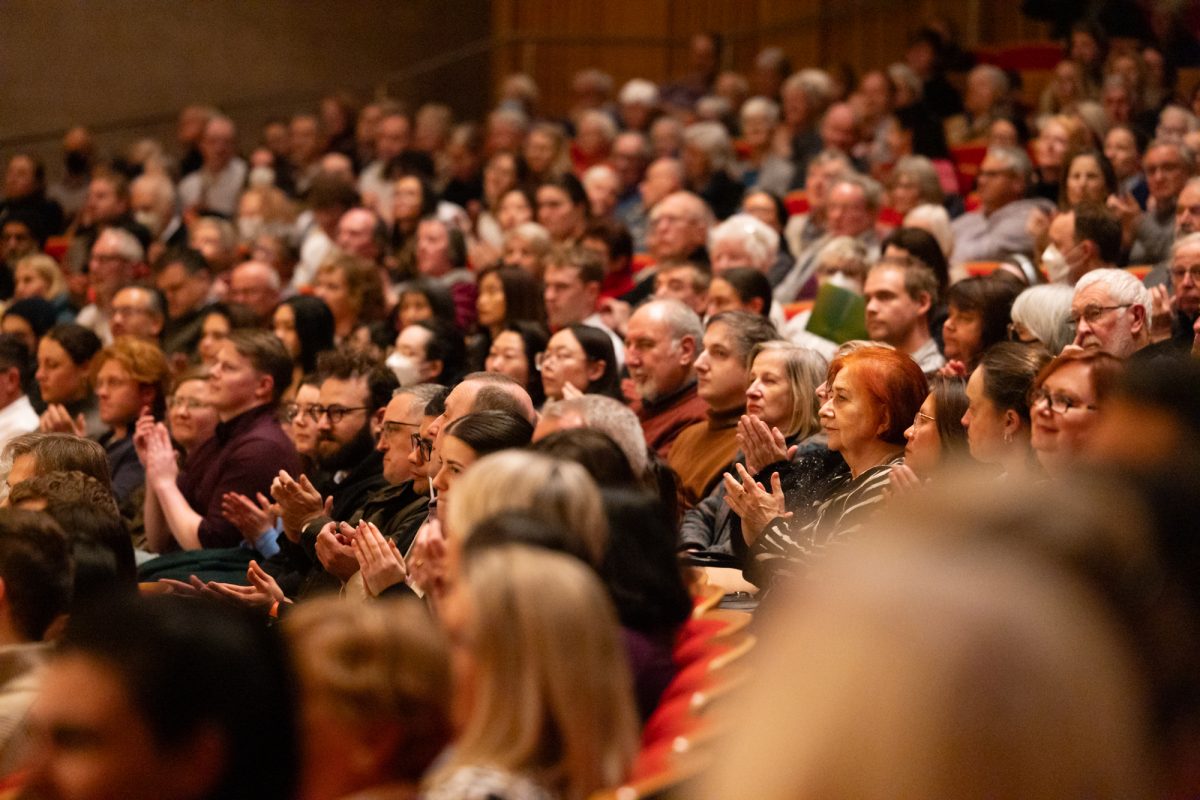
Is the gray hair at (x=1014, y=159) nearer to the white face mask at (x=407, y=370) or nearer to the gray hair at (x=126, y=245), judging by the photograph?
the white face mask at (x=407, y=370)

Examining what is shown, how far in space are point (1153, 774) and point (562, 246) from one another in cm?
443

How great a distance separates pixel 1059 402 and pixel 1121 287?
1.07 m

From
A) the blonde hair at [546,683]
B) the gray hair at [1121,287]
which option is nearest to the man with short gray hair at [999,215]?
the gray hair at [1121,287]

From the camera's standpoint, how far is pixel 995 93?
25.6 feet

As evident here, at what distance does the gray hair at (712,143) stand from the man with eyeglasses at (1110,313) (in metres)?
3.95

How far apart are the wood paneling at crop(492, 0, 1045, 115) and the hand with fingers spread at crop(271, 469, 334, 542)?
22.1 ft

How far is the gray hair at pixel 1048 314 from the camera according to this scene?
3.86 metres

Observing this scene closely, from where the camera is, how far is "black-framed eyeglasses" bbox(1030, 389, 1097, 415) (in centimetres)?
270

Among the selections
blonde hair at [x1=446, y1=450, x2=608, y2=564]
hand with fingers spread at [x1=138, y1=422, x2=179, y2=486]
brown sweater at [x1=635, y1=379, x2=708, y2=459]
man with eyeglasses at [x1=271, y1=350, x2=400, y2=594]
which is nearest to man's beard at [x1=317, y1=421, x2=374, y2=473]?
man with eyeglasses at [x1=271, y1=350, x2=400, y2=594]

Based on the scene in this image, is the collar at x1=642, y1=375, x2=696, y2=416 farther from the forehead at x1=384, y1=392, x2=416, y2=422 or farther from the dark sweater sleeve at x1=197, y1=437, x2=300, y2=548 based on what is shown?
the dark sweater sleeve at x1=197, y1=437, x2=300, y2=548

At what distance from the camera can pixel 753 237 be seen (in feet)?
18.5

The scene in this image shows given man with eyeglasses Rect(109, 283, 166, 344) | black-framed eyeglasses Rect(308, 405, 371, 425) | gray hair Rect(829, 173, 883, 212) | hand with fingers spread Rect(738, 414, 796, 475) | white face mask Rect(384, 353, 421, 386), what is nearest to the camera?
hand with fingers spread Rect(738, 414, 796, 475)

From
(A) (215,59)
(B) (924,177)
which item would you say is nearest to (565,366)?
(B) (924,177)

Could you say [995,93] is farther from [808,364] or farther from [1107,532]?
[1107,532]
